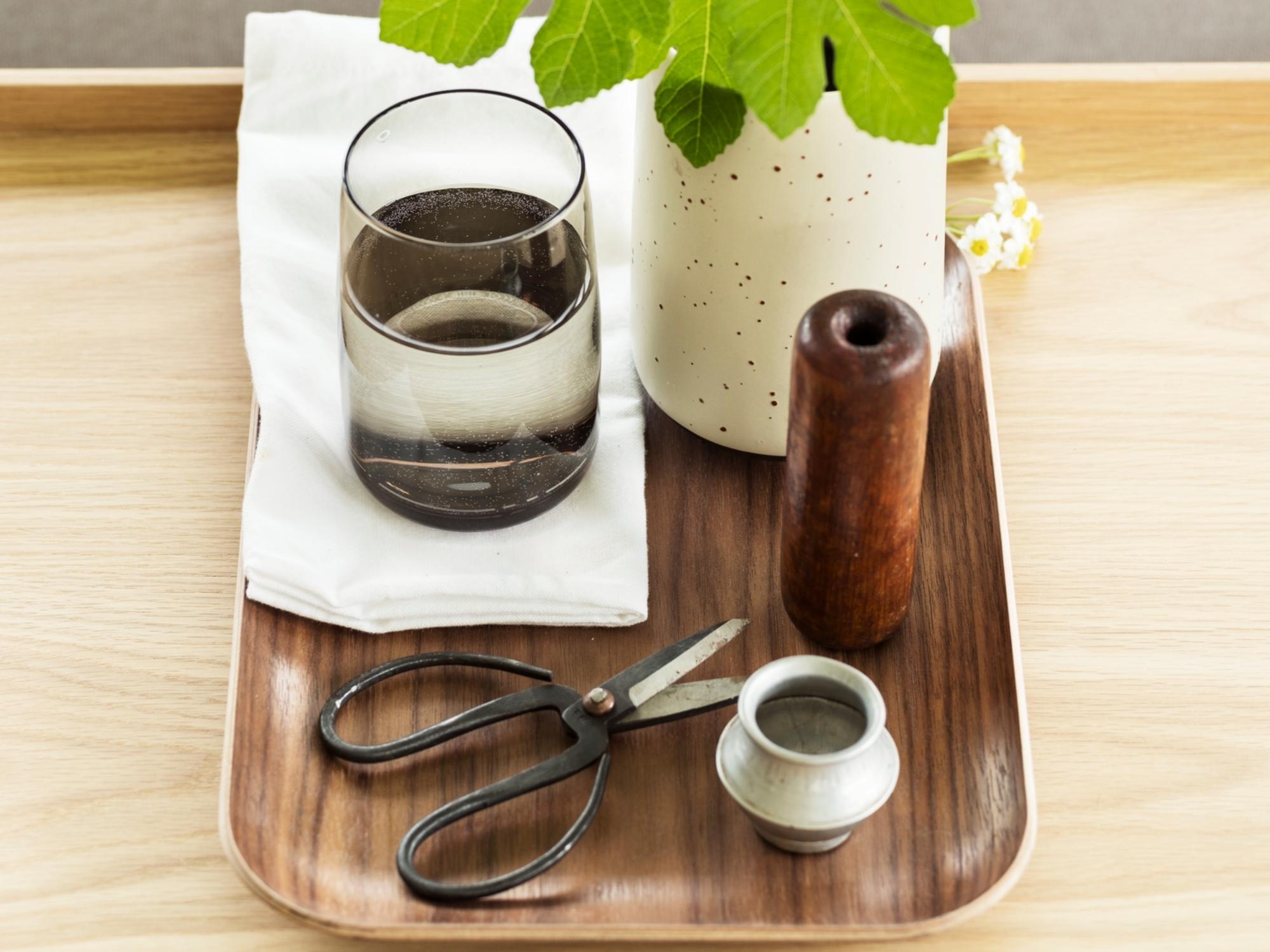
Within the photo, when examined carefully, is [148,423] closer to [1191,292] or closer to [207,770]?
[207,770]

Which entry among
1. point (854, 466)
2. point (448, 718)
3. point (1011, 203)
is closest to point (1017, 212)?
point (1011, 203)

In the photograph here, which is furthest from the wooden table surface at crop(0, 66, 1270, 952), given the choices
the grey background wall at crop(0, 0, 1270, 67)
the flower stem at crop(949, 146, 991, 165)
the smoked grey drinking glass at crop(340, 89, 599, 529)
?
the grey background wall at crop(0, 0, 1270, 67)

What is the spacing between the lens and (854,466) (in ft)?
1.63

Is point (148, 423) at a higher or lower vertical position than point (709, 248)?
lower

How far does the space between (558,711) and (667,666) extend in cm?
4

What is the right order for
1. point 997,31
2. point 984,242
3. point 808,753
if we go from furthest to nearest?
point 997,31 → point 984,242 → point 808,753

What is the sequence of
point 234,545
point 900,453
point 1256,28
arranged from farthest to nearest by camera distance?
point 1256,28
point 234,545
point 900,453

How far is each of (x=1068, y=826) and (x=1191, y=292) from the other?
0.31 m

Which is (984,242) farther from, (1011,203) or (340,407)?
(340,407)

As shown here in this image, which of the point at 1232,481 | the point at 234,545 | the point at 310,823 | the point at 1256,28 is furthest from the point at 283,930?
the point at 1256,28

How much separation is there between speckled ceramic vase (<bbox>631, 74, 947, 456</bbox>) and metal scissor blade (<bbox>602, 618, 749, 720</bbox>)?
0.35ft

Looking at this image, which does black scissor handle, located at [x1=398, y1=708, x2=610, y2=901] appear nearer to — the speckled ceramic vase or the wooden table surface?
the wooden table surface

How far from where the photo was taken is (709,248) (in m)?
0.56

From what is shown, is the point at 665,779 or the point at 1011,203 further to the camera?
the point at 1011,203
